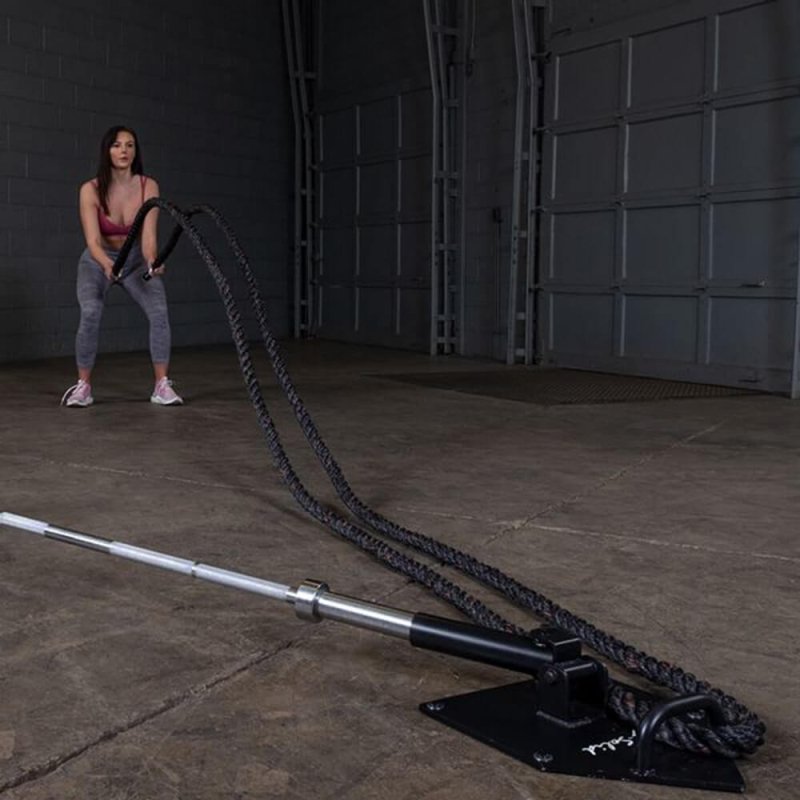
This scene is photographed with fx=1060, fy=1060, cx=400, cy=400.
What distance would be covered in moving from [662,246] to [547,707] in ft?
20.2

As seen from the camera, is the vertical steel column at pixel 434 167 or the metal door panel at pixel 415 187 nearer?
the vertical steel column at pixel 434 167

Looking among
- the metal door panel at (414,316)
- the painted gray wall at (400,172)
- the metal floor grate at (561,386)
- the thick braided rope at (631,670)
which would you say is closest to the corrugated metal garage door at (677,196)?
the metal floor grate at (561,386)

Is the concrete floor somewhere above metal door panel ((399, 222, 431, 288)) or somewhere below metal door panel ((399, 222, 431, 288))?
below

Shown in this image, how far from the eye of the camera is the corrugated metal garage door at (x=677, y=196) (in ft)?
22.0

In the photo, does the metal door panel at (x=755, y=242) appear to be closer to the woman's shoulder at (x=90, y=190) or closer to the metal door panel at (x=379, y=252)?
the metal door panel at (x=379, y=252)

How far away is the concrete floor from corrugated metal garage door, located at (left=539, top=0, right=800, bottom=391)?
72.8 inches

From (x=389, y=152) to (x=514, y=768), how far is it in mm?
8707

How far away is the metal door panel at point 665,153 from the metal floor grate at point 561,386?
1380 mm

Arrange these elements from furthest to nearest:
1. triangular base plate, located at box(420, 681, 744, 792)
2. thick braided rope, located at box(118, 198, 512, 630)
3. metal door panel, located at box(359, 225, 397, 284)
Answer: metal door panel, located at box(359, 225, 397, 284)
thick braided rope, located at box(118, 198, 512, 630)
triangular base plate, located at box(420, 681, 744, 792)

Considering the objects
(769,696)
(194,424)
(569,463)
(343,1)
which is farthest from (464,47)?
(769,696)

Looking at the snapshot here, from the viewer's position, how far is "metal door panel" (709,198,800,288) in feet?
21.7

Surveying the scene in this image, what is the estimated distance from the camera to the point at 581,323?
26.7ft

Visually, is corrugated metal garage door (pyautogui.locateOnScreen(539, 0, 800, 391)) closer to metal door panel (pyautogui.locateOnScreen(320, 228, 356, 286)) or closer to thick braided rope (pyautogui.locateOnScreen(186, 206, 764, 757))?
metal door panel (pyautogui.locateOnScreen(320, 228, 356, 286))

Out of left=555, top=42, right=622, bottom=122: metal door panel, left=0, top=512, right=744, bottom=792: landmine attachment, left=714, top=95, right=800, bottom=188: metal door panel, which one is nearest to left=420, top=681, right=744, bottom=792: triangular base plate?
left=0, top=512, right=744, bottom=792: landmine attachment
